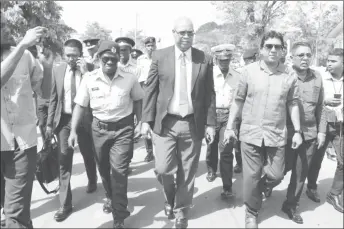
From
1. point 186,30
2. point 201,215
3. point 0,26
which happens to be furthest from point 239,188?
point 0,26

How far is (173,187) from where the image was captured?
146 inches

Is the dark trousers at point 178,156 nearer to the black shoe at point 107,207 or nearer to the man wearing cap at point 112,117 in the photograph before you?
the man wearing cap at point 112,117

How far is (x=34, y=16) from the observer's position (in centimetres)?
2409

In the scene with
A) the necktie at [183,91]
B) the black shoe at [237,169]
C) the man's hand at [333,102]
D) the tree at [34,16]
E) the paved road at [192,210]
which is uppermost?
the tree at [34,16]

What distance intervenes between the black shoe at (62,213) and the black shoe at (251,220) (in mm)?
2106

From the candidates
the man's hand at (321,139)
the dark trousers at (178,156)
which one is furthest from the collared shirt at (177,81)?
the man's hand at (321,139)

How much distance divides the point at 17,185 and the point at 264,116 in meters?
2.47

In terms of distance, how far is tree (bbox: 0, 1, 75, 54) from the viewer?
70.0ft

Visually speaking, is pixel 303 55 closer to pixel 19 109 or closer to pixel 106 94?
pixel 106 94

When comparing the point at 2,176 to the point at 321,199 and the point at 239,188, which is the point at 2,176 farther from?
the point at 321,199

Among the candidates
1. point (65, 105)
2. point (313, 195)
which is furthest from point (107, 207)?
point (313, 195)

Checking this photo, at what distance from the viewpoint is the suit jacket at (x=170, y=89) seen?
3400 mm

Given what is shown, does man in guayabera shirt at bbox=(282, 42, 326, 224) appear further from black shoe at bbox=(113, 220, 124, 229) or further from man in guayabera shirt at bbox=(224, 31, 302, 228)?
black shoe at bbox=(113, 220, 124, 229)

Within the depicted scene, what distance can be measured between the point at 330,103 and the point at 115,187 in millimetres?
2796
